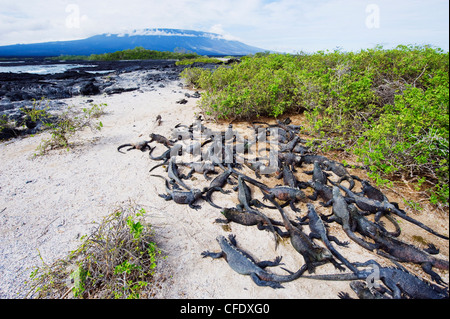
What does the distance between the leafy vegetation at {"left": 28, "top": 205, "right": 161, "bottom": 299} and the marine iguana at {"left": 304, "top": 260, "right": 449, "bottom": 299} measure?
246 centimetres

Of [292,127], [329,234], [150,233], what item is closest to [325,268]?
[329,234]

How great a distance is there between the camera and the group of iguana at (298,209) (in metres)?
2.92

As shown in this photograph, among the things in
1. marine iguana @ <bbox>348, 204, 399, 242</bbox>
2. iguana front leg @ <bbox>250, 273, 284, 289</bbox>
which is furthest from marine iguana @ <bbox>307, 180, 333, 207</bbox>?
iguana front leg @ <bbox>250, 273, 284, 289</bbox>

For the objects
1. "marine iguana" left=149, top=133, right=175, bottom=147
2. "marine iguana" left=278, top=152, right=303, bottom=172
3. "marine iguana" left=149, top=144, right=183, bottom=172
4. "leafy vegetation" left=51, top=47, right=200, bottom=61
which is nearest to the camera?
"marine iguana" left=278, top=152, right=303, bottom=172

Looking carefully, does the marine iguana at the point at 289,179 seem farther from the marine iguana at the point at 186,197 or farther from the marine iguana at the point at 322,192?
the marine iguana at the point at 186,197

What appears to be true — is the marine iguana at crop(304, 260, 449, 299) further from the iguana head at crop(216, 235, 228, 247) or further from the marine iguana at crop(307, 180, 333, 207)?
the marine iguana at crop(307, 180, 333, 207)

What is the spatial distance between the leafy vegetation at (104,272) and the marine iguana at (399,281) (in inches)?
96.9

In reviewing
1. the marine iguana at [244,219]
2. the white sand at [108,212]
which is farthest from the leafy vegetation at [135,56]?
the marine iguana at [244,219]

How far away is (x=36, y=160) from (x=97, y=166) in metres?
2.07

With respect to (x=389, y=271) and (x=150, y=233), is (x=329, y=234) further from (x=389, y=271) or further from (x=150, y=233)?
(x=150, y=233)

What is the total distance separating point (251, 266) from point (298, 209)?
75.8 inches

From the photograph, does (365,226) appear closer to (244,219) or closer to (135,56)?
(244,219)

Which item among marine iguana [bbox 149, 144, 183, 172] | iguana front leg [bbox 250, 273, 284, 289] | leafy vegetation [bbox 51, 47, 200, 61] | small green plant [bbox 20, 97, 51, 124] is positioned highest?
leafy vegetation [bbox 51, 47, 200, 61]

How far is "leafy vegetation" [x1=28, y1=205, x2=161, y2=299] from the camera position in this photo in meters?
2.70
